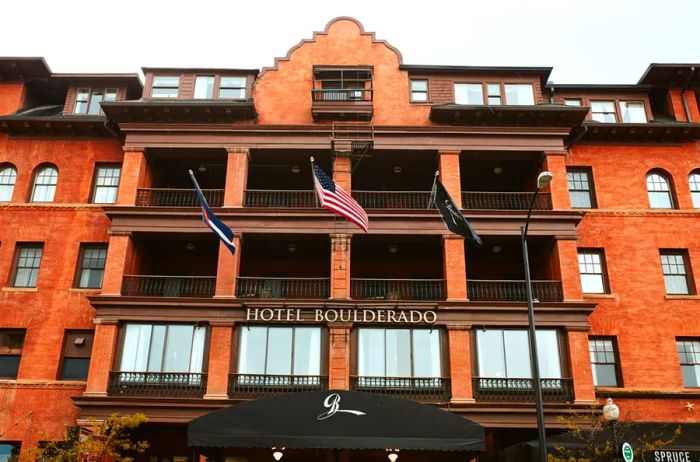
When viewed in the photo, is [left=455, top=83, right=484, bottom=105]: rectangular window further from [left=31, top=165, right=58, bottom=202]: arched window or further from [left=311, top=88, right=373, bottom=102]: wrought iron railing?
[left=31, top=165, right=58, bottom=202]: arched window

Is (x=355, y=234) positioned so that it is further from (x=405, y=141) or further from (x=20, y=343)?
(x=20, y=343)

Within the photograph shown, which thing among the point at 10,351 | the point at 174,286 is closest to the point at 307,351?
the point at 174,286

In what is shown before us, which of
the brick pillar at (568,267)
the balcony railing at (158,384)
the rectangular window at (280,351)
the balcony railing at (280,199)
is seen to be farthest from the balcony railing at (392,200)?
the balcony railing at (158,384)

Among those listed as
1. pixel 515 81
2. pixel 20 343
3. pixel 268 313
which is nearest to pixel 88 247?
pixel 20 343

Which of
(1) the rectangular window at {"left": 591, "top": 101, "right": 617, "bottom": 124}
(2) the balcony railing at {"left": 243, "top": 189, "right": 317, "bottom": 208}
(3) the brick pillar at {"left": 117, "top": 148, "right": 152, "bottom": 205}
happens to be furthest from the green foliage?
(1) the rectangular window at {"left": 591, "top": 101, "right": 617, "bottom": 124}

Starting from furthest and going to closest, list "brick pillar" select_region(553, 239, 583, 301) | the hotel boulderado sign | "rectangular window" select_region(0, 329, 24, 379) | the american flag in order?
"rectangular window" select_region(0, 329, 24, 379) → "brick pillar" select_region(553, 239, 583, 301) → the hotel boulderado sign → the american flag

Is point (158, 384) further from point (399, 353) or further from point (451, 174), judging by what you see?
point (451, 174)

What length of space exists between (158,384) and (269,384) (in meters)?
4.29

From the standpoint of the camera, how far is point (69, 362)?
27.7 metres

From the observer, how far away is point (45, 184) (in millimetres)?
30875

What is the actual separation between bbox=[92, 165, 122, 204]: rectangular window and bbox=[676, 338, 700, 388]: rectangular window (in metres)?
25.5

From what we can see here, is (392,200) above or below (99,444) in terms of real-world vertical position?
above

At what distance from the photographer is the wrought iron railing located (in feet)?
97.6

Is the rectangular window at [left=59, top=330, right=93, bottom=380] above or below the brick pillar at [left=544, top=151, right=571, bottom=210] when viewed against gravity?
below
